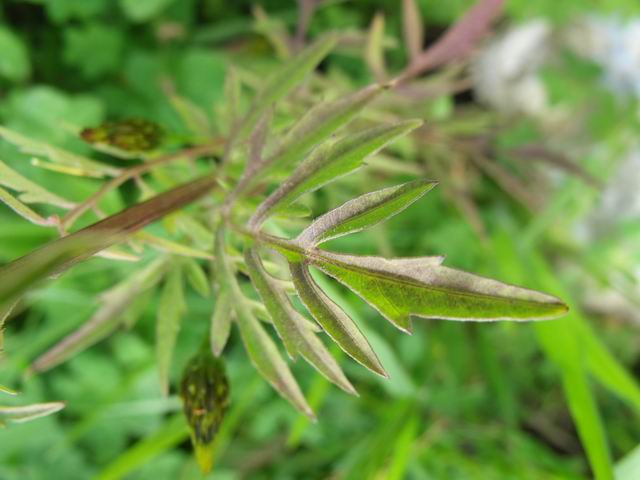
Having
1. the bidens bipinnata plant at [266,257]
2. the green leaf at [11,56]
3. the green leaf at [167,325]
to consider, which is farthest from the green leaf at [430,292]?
the green leaf at [11,56]

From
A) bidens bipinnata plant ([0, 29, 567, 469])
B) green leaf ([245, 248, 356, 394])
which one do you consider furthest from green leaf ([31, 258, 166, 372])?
green leaf ([245, 248, 356, 394])

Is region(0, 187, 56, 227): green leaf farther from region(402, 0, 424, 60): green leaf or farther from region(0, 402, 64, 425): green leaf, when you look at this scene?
region(402, 0, 424, 60): green leaf

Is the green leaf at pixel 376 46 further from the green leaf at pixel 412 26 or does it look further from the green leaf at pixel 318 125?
the green leaf at pixel 318 125

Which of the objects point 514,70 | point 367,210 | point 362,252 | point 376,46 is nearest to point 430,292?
point 367,210

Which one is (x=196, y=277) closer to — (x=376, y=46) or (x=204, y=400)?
(x=204, y=400)

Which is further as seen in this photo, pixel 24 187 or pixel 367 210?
pixel 24 187

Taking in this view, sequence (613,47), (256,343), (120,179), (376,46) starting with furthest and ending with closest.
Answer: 1. (613,47)
2. (376,46)
3. (120,179)
4. (256,343)
